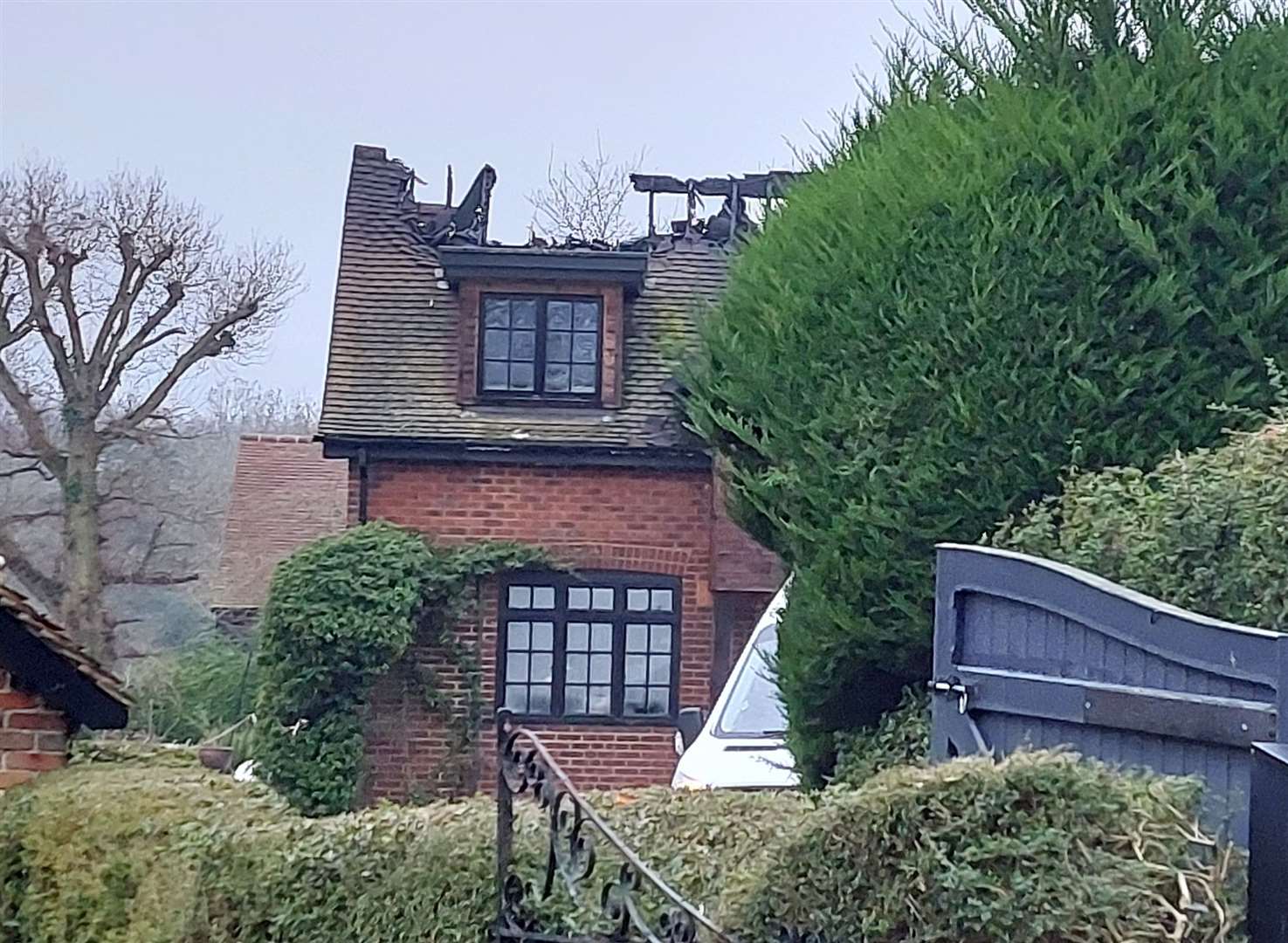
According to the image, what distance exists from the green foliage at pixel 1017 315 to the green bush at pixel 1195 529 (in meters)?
0.39

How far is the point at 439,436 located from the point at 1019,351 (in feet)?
36.0

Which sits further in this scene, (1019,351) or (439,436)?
(439,436)

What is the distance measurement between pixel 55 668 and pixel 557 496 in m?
10.6

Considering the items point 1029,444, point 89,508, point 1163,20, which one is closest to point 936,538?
point 1029,444

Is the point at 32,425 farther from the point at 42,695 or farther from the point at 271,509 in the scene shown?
the point at 42,695

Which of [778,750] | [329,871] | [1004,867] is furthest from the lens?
[778,750]

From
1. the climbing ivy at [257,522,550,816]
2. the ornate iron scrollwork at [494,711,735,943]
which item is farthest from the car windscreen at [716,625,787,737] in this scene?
the climbing ivy at [257,522,550,816]

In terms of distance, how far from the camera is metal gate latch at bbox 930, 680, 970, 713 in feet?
18.0

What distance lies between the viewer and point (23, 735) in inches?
273

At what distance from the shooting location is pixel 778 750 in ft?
32.4

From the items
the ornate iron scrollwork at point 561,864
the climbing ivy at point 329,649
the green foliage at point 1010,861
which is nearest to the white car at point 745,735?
the ornate iron scrollwork at point 561,864

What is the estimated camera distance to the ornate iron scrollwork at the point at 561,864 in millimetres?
3928

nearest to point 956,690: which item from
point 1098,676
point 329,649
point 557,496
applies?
point 1098,676

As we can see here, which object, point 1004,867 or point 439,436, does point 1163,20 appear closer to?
point 1004,867
